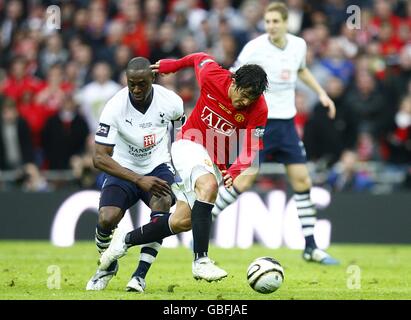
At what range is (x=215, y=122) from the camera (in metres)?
9.78

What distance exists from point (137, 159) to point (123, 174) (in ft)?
1.80

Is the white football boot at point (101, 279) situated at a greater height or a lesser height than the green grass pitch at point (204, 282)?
greater

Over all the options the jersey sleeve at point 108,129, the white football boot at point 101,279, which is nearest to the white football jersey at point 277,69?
the jersey sleeve at point 108,129

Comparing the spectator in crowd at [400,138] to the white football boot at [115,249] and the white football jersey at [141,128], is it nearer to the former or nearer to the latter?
the white football jersey at [141,128]

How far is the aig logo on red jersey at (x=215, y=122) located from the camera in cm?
974

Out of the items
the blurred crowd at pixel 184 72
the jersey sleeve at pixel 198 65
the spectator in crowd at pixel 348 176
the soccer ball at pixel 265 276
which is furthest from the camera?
the blurred crowd at pixel 184 72

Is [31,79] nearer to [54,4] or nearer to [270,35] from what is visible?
[54,4]

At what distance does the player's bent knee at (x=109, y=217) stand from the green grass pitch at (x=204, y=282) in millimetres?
584

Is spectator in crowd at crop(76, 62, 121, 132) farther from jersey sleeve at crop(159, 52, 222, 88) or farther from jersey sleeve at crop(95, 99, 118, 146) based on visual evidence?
jersey sleeve at crop(95, 99, 118, 146)

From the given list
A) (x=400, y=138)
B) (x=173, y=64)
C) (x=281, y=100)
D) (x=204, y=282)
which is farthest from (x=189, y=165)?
(x=400, y=138)

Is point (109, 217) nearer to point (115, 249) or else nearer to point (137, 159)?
point (115, 249)

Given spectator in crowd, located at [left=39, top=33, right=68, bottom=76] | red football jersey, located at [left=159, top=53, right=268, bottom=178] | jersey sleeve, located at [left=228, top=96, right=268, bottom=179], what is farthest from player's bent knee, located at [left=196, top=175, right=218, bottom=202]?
spectator in crowd, located at [left=39, top=33, right=68, bottom=76]

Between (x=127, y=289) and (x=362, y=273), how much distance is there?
10.5ft

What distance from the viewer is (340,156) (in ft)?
54.9
